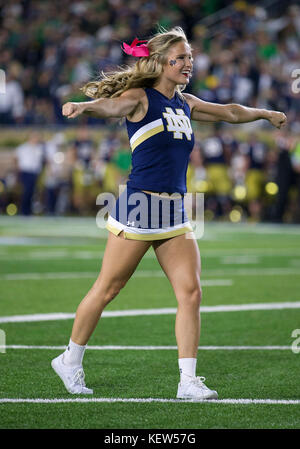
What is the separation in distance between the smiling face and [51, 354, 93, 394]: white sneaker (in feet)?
5.91


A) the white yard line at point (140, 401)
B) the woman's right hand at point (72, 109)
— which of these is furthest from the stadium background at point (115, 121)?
the white yard line at point (140, 401)

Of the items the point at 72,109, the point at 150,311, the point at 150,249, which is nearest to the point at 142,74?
the point at 72,109

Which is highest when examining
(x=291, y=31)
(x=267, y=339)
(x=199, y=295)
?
(x=291, y=31)

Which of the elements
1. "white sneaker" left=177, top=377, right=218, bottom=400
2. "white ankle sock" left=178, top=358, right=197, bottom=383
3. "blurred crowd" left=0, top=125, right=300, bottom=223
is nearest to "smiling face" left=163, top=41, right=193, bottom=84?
"white ankle sock" left=178, top=358, right=197, bottom=383

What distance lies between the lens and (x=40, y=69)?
3112cm

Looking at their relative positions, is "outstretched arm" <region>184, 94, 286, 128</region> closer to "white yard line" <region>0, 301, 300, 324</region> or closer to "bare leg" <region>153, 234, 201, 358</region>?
"bare leg" <region>153, 234, 201, 358</region>

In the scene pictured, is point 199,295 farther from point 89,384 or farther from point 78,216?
point 78,216

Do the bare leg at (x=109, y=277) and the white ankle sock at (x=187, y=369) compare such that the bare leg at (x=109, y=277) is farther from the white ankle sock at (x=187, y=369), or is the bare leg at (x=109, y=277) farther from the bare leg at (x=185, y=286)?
the white ankle sock at (x=187, y=369)

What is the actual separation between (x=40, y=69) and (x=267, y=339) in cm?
2468

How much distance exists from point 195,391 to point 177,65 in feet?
6.21

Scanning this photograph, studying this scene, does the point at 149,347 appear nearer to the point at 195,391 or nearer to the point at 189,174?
the point at 195,391

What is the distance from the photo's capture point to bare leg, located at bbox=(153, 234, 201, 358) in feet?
18.2
